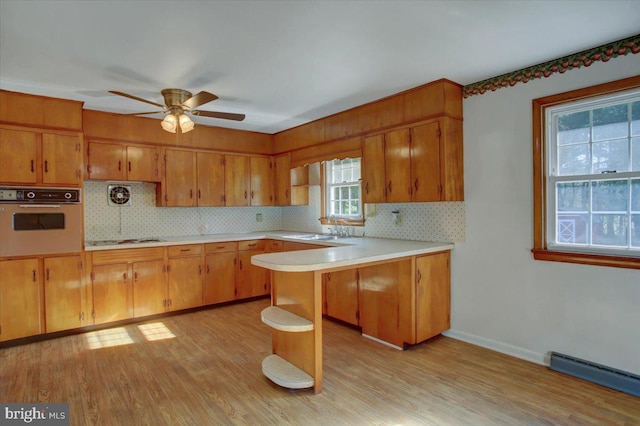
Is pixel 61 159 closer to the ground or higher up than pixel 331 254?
higher up

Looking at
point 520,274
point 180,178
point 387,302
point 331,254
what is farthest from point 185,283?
point 520,274

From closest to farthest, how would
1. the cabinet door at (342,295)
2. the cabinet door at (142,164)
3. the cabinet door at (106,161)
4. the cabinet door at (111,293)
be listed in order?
1. the cabinet door at (342,295)
2. the cabinet door at (111,293)
3. the cabinet door at (106,161)
4. the cabinet door at (142,164)

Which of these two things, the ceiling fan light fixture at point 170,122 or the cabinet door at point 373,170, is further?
the cabinet door at point 373,170

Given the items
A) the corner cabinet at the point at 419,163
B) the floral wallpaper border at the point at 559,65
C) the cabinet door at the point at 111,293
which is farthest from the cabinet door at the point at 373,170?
the cabinet door at the point at 111,293

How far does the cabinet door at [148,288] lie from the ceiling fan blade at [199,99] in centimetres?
204

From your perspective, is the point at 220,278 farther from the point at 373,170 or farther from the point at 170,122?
the point at 373,170

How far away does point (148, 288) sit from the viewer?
4227 millimetres

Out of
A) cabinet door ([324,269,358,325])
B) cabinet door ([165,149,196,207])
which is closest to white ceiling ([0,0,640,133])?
cabinet door ([165,149,196,207])

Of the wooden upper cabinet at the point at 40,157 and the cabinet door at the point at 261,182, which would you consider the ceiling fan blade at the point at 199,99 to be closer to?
the wooden upper cabinet at the point at 40,157

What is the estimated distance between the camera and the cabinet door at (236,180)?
5125 millimetres

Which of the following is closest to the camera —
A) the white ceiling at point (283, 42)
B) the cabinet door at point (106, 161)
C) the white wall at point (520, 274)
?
the white ceiling at point (283, 42)

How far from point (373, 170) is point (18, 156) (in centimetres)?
357

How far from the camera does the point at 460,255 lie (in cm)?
352

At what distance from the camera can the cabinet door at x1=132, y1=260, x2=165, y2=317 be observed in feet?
13.6
